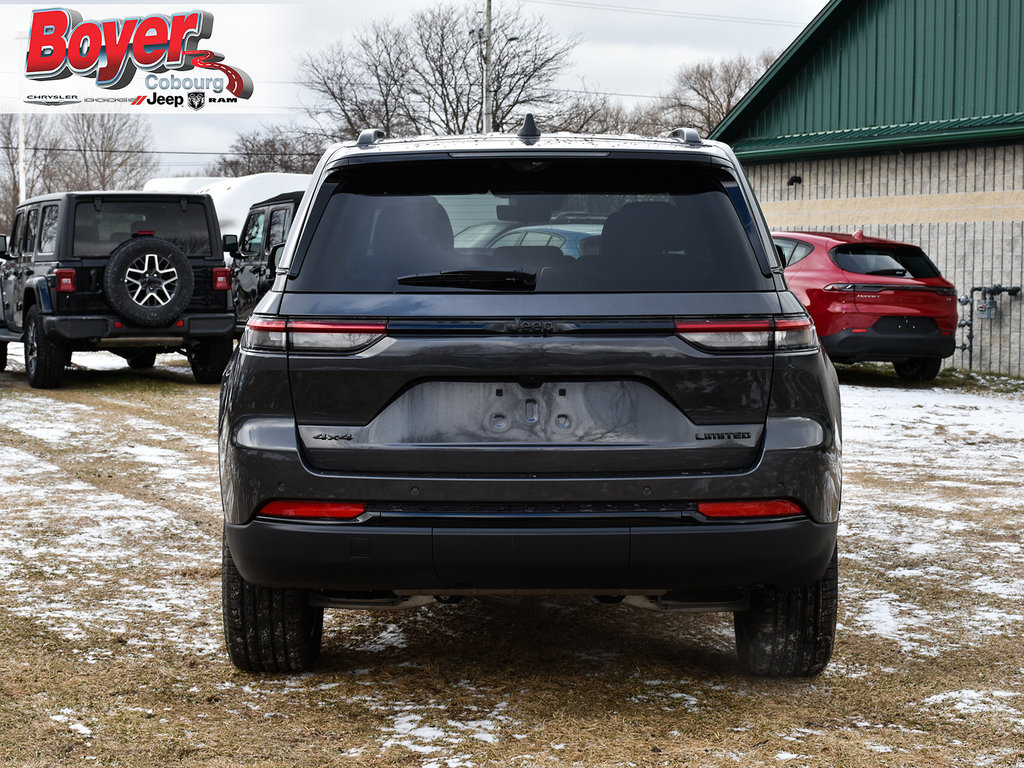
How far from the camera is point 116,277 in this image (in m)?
13.0

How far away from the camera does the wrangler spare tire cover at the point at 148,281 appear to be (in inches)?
509

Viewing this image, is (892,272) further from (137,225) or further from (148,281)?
(137,225)

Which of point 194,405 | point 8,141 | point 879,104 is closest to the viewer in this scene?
point 194,405

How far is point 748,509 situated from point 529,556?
2.08 ft

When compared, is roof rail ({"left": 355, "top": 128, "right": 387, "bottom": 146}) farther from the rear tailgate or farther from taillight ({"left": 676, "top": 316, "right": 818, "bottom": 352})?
taillight ({"left": 676, "top": 316, "right": 818, "bottom": 352})

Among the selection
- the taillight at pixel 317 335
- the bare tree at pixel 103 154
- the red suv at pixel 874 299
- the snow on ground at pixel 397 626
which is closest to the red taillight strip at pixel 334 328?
the taillight at pixel 317 335

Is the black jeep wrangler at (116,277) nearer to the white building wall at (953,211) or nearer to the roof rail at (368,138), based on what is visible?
the roof rail at (368,138)

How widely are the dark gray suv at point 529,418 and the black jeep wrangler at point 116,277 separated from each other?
31.8ft

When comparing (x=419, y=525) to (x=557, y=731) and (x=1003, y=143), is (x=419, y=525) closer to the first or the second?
(x=557, y=731)

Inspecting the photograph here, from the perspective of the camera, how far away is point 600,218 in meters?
3.92

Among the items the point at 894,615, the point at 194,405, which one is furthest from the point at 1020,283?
the point at 894,615

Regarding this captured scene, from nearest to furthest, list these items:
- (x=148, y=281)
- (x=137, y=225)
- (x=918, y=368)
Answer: (x=148, y=281) < (x=137, y=225) < (x=918, y=368)

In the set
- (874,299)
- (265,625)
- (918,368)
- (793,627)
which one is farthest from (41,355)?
(793,627)

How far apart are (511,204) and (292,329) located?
2.50 ft
